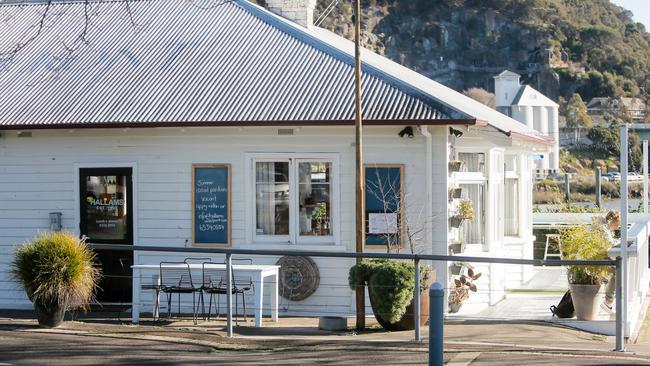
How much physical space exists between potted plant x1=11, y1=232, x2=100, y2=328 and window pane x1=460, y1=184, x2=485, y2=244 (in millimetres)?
7034

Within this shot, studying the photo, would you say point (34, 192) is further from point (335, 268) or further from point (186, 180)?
point (335, 268)

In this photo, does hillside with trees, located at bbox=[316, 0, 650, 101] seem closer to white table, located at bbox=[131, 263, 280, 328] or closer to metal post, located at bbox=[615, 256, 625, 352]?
white table, located at bbox=[131, 263, 280, 328]

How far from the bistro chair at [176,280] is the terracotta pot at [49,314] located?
2.07 meters

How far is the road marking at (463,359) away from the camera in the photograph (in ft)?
35.0

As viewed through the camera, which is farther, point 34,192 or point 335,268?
point 34,192

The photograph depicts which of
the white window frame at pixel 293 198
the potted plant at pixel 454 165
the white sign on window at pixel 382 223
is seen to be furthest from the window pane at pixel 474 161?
the white window frame at pixel 293 198

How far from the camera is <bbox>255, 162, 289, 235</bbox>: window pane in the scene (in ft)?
54.1

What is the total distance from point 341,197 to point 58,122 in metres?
4.32

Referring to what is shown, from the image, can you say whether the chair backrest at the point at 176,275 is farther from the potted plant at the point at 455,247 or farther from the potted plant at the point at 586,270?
the potted plant at the point at 586,270

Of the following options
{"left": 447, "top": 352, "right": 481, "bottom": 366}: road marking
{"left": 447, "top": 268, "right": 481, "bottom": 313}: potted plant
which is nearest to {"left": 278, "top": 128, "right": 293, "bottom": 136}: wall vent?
{"left": 447, "top": 268, "right": 481, "bottom": 313}: potted plant

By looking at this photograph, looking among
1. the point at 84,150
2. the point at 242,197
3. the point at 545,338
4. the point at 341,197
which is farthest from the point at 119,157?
the point at 545,338

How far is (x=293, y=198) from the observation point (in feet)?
53.8

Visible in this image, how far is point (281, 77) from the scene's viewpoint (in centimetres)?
1731

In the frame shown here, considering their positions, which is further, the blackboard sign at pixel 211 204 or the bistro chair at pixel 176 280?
the blackboard sign at pixel 211 204
